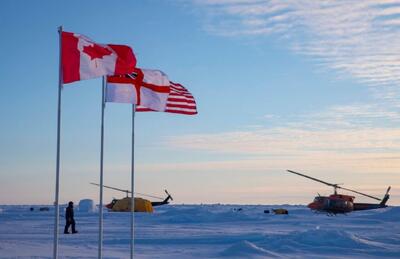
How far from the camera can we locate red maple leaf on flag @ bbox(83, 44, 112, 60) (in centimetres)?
1329

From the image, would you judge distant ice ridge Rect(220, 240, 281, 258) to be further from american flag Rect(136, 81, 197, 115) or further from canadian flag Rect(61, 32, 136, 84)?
canadian flag Rect(61, 32, 136, 84)

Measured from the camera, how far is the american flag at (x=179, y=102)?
56.8ft

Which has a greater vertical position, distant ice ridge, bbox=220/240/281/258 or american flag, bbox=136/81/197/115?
american flag, bbox=136/81/197/115

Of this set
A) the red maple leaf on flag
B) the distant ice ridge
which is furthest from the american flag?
the distant ice ridge

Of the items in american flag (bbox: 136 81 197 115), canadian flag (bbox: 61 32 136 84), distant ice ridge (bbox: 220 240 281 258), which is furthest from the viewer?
distant ice ridge (bbox: 220 240 281 258)

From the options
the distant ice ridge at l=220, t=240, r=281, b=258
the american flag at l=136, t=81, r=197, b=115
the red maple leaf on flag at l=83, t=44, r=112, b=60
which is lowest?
the distant ice ridge at l=220, t=240, r=281, b=258

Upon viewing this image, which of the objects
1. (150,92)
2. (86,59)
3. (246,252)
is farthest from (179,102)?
(246,252)

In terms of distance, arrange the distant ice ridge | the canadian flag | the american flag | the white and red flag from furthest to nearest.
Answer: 1. the distant ice ridge
2. the american flag
3. the white and red flag
4. the canadian flag

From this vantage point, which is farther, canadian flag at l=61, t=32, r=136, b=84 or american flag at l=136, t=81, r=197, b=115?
american flag at l=136, t=81, r=197, b=115

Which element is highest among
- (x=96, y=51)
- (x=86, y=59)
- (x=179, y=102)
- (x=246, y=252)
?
(x=96, y=51)

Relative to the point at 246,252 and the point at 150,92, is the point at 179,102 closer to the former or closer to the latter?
the point at 150,92

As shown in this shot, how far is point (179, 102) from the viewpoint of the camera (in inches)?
687

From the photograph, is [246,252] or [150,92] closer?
[150,92]

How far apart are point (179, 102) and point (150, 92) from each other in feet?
4.85
